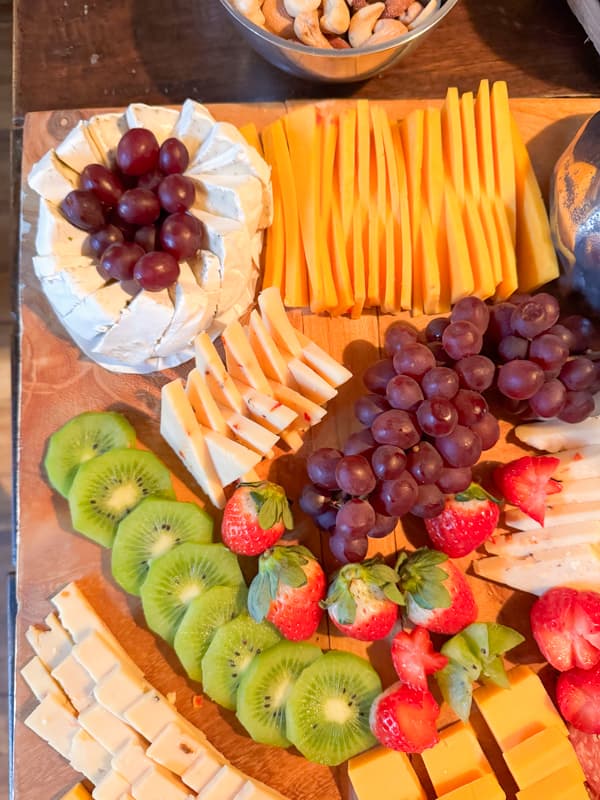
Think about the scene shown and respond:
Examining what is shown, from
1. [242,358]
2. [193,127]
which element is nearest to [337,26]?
[193,127]

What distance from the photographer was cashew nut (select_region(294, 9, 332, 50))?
119cm

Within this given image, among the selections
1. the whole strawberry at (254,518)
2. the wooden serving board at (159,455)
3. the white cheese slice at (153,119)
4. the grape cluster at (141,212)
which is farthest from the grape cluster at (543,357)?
the white cheese slice at (153,119)

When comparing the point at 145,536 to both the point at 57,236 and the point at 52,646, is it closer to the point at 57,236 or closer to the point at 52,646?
the point at 52,646

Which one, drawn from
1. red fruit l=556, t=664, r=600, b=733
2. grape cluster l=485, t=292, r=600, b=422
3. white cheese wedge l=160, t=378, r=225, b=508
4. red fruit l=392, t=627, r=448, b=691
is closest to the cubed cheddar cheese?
red fruit l=392, t=627, r=448, b=691

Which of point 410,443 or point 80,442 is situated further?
point 80,442

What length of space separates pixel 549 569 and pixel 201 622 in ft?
1.93

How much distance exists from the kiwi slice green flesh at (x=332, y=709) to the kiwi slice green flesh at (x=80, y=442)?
1.66ft

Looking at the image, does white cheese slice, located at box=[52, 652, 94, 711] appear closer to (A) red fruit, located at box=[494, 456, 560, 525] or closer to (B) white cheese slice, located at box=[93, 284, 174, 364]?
(B) white cheese slice, located at box=[93, 284, 174, 364]

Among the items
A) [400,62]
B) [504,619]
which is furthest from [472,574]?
[400,62]

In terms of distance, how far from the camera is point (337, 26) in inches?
47.3

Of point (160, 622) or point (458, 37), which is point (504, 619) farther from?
point (458, 37)

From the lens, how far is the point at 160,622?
44.9 inches

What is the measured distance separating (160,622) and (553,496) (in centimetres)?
70

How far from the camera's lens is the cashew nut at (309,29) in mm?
1191
